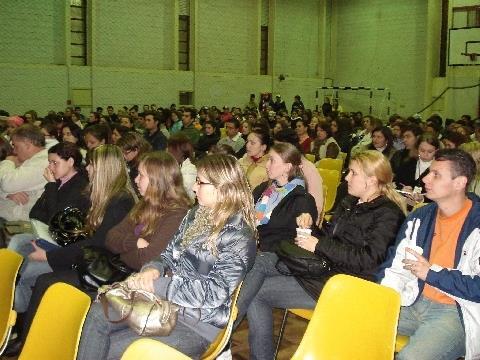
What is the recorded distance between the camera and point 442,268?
2.65 meters

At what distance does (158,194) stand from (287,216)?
0.90 m

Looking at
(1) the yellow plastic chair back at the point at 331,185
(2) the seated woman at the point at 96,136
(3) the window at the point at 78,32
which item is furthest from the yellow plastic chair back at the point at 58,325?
(3) the window at the point at 78,32

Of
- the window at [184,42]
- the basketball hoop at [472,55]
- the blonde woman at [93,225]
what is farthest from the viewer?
the window at [184,42]

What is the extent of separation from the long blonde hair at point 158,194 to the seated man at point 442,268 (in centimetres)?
122

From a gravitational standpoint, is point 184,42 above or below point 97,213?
above

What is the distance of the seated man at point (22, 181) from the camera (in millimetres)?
4582

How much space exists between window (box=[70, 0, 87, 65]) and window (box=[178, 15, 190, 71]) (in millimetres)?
3319

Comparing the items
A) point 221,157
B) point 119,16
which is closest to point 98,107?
point 119,16

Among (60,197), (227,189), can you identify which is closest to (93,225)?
(60,197)

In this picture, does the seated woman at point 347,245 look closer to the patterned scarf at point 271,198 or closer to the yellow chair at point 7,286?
the patterned scarf at point 271,198

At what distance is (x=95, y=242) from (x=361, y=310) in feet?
5.85

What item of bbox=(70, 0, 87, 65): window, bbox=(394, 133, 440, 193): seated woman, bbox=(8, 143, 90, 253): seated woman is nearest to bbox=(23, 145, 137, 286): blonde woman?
bbox=(8, 143, 90, 253): seated woman

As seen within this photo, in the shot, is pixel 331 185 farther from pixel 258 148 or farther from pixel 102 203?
pixel 102 203

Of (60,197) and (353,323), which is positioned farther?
(60,197)
